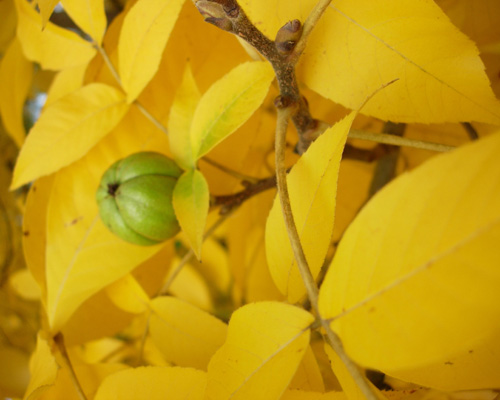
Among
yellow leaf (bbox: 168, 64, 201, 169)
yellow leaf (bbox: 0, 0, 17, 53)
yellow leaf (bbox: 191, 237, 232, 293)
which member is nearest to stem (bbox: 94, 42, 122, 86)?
yellow leaf (bbox: 168, 64, 201, 169)

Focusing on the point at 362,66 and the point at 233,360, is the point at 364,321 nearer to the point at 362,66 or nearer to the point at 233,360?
the point at 233,360

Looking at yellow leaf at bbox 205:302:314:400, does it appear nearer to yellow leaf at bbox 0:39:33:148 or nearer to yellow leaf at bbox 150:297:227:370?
yellow leaf at bbox 150:297:227:370

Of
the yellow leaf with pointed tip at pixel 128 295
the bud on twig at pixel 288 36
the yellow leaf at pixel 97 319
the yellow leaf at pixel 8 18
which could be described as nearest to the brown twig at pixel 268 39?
the bud on twig at pixel 288 36

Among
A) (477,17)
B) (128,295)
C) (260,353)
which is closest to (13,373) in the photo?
(128,295)

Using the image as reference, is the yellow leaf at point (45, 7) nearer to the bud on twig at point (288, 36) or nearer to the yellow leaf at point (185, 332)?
the bud on twig at point (288, 36)

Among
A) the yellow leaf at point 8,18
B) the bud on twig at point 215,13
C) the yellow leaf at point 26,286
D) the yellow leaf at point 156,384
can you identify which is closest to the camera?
the bud on twig at point 215,13

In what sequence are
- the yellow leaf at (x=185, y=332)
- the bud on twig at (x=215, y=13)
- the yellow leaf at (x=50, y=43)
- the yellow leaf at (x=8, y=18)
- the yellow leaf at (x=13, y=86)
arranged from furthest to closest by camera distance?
the yellow leaf at (x=8, y=18)
the yellow leaf at (x=13, y=86)
the yellow leaf at (x=50, y=43)
the yellow leaf at (x=185, y=332)
the bud on twig at (x=215, y=13)
